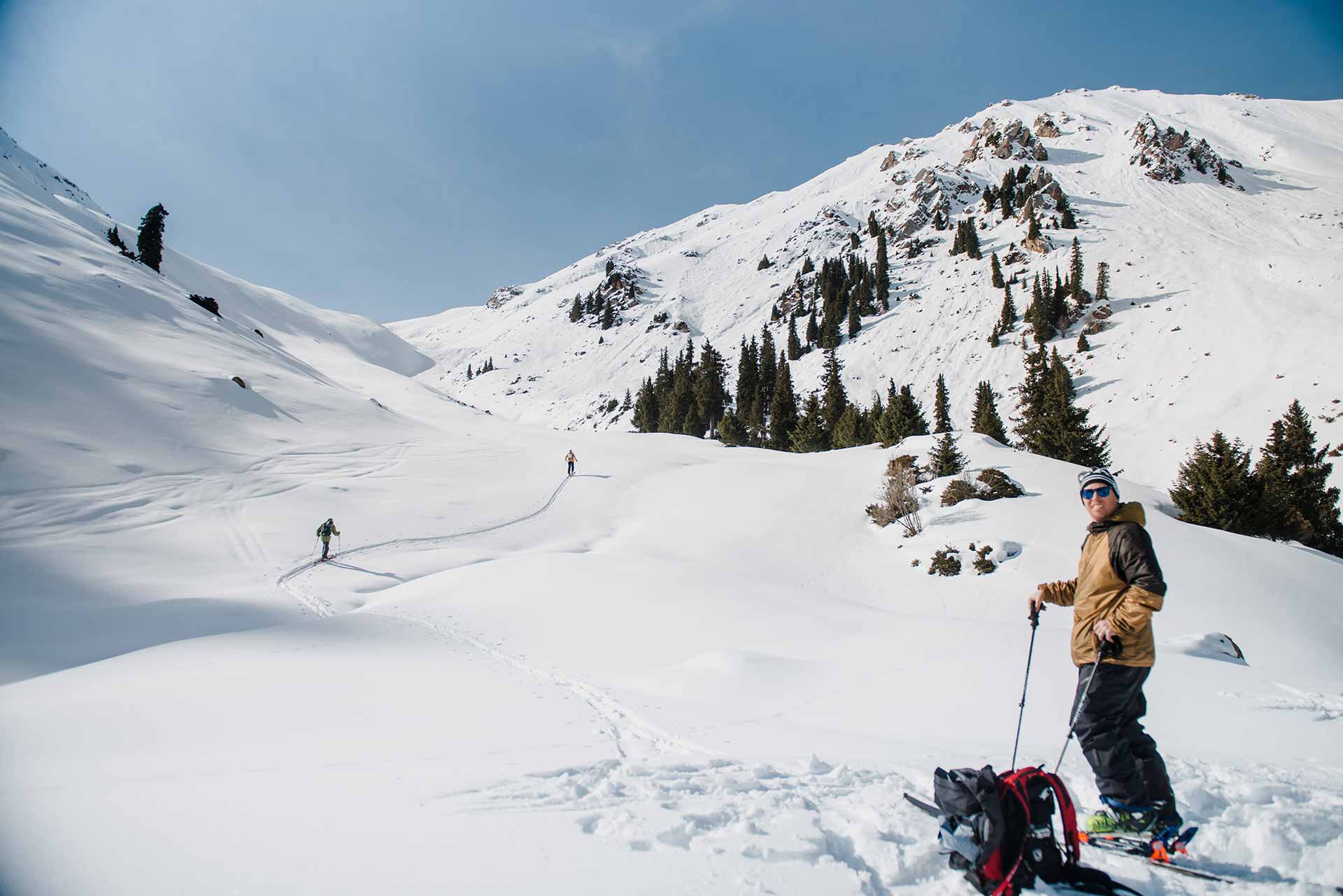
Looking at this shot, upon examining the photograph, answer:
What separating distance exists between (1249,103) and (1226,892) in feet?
785

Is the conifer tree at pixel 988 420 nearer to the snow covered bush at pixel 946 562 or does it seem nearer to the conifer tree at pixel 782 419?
the conifer tree at pixel 782 419

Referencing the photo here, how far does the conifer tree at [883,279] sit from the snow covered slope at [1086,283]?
186 centimetres

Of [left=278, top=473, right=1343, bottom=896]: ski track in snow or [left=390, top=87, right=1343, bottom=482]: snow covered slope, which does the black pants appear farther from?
[left=390, top=87, right=1343, bottom=482]: snow covered slope

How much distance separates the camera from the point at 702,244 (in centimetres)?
17150

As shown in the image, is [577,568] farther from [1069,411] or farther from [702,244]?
[702,244]

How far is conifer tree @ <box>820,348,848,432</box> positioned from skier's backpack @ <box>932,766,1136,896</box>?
50.5 meters

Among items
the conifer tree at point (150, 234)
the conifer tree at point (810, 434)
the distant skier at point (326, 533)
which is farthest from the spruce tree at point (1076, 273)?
the conifer tree at point (150, 234)

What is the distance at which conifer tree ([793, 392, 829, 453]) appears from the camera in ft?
160

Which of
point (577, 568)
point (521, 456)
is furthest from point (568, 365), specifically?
point (577, 568)

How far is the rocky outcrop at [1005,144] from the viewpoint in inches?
5094

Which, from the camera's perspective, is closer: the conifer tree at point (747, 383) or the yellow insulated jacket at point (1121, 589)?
the yellow insulated jacket at point (1121, 589)

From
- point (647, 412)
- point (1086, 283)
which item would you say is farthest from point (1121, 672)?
point (1086, 283)

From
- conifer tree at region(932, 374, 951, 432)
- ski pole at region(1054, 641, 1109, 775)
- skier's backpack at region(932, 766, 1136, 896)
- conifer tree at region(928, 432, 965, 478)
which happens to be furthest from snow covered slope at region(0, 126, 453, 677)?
conifer tree at region(932, 374, 951, 432)

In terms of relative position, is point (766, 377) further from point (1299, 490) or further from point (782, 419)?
point (1299, 490)
